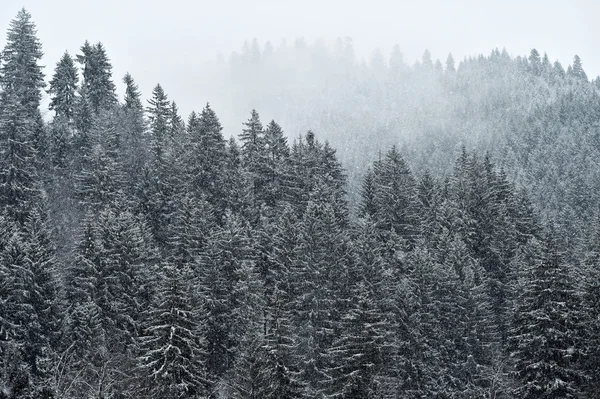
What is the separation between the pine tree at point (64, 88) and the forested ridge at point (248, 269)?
0.84ft

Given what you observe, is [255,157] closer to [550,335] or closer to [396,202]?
[396,202]

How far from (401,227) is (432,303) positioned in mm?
15046

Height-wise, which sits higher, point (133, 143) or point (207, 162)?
point (133, 143)

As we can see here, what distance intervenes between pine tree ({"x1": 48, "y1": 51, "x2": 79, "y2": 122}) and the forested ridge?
0.26 meters

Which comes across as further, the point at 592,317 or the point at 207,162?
the point at 207,162

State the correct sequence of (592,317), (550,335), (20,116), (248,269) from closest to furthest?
(550,335), (592,317), (248,269), (20,116)

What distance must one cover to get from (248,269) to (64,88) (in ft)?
141

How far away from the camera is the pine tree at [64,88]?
6781 cm

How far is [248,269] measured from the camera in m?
41.3

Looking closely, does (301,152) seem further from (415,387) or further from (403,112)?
(403,112)

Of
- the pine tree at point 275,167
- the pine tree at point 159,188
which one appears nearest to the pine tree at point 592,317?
the pine tree at point 275,167

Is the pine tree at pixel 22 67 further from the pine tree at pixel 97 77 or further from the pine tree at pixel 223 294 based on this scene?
the pine tree at pixel 223 294

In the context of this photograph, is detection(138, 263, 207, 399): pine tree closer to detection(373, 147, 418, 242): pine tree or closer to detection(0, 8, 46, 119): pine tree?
detection(373, 147, 418, 242): pine tree

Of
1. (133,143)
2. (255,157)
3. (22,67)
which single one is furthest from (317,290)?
(22,67)
